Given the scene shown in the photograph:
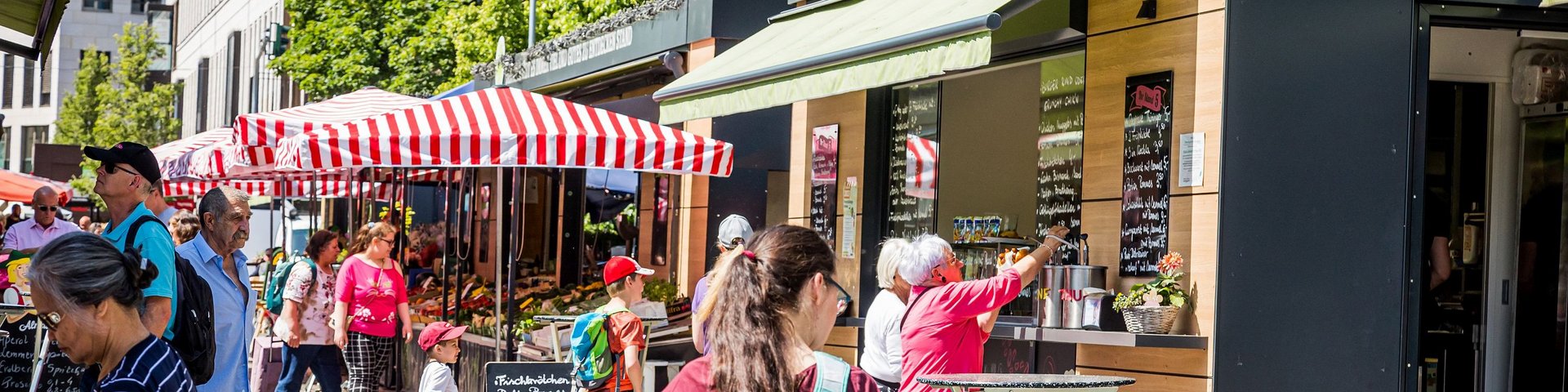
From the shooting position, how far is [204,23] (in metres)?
67.9

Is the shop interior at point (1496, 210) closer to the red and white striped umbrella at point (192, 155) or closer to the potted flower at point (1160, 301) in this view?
the potted flower at point (1160, 301)

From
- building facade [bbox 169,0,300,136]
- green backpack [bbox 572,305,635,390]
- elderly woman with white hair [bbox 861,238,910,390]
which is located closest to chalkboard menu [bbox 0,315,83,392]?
green backpack [bbox 572,305,635,390]

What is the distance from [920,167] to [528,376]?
3288 millimetres

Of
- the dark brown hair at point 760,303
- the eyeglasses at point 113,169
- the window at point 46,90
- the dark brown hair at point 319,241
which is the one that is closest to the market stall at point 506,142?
the dark brown hair at point 319,241

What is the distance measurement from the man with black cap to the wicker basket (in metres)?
4.23

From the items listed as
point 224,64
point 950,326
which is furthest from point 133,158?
point 224,64

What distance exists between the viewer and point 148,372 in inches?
146

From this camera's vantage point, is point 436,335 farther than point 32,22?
Yes

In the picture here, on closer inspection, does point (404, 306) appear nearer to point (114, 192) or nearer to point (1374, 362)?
point (114, 192)

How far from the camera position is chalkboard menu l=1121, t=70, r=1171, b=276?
731 cm

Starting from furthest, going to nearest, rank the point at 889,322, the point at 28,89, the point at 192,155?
the point at 28,89 → the point at 192,155 → the point at 889,322

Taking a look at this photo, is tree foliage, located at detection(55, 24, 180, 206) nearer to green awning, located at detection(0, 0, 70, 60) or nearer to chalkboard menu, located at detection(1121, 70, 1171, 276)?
green awning, located at detection(0, 0, 70, 60)

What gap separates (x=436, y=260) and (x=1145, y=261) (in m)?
14.9

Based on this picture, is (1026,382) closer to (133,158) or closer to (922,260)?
(922,260)
